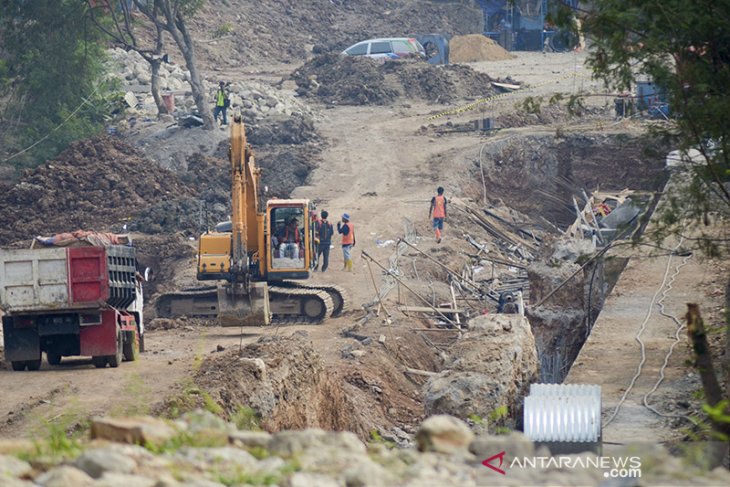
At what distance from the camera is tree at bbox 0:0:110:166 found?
1731 inches

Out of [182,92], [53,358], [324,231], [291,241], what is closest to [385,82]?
[182,92]

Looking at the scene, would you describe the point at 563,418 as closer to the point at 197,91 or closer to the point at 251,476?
the point at 251,476

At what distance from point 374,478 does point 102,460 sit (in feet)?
6.20

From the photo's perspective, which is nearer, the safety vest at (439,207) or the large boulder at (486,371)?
the large boulder at (486,371)

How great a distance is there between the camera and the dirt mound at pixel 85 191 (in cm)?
3716

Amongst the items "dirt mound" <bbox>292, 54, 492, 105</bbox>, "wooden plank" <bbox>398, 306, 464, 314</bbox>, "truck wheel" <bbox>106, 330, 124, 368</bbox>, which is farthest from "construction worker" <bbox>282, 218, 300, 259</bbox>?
"dirt mound" <bbox>292, 54, 492, 105</bbox>

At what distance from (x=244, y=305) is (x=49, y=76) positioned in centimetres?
2238

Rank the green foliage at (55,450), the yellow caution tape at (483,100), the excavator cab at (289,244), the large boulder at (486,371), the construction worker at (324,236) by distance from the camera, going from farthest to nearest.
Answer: the yellow caution tape at (483,100) → the construction worker at (324,236) → the excavator cab at (289,244) → the large boulder at (486,371) → the green foliage at (55,450)

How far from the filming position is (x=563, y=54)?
61125 millimetres

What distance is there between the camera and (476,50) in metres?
60.8

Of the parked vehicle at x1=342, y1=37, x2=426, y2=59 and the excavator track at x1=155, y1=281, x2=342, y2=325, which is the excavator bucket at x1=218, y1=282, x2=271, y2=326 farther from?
the parked vehicle at x1=342, y1=37, x2=426, y2=59

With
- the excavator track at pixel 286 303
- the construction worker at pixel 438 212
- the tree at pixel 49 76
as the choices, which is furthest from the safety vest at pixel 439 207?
the tree at pixel 49 76

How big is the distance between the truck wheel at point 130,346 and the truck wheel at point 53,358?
47.1 inches

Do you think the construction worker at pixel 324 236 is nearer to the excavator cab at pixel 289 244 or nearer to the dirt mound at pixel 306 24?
the excavator cab at pixel 289 244
